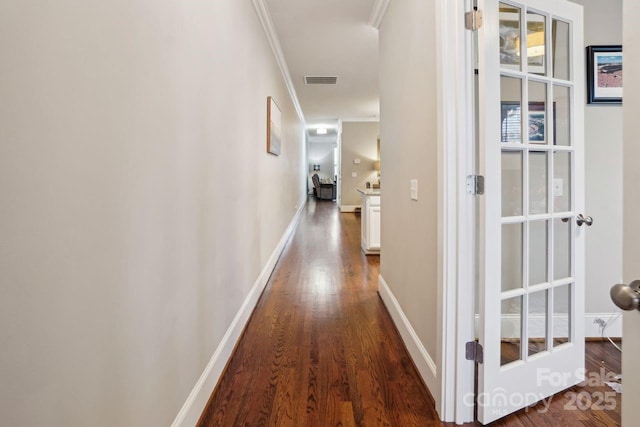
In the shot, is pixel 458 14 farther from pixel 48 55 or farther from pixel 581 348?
pixel 581 348

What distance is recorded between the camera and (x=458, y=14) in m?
1.51

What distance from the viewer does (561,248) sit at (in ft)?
5.70

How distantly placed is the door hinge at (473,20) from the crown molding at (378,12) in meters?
1.49

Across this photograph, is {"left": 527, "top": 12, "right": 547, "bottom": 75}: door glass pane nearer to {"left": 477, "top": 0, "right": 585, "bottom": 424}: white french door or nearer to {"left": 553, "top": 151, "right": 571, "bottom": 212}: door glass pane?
{"left": 477, "top": 0, "right": 585, "bottom": 424}: white french door

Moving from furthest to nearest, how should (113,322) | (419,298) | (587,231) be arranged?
1. (587,231)
2. (419,298)
3. (113,322)

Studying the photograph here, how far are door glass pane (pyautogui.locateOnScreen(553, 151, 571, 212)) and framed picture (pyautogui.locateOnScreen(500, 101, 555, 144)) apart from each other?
130 millimetres

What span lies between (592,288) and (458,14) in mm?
1967

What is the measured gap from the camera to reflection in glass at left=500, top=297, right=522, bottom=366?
1.60 meters

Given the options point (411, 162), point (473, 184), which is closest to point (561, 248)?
point (473, 184)

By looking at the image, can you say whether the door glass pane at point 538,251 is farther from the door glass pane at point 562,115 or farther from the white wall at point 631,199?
the white wall at point 631,199

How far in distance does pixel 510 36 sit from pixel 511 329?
4.37ft

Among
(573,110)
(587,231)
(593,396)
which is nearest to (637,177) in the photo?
(573,110)

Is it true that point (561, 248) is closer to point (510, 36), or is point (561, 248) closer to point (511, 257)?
point (511, 257)

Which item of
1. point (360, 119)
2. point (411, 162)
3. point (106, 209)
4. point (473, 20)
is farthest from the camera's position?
point (360, 119)
